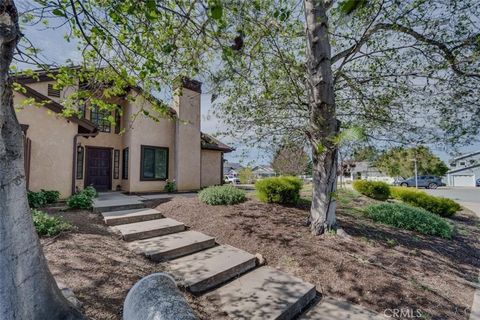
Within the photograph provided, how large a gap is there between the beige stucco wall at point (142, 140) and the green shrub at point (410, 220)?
371 inches

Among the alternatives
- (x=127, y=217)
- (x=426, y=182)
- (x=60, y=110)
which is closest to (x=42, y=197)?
(x=60, y=110)

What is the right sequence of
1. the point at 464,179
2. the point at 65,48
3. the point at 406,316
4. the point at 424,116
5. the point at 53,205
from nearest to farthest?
the point at 406,316 → the point at 65,48 → the point at 424,116 → the point at 53,205 → the point at 464,179

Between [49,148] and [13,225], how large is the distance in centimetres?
842

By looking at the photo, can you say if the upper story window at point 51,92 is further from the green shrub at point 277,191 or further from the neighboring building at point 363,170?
Answer: the neighboring building at point 363,170

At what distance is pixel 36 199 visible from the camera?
7648 millimetres

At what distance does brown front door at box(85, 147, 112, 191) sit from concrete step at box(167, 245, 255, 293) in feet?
32.9

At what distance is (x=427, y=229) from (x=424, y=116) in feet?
11.8

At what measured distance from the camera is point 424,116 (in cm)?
559

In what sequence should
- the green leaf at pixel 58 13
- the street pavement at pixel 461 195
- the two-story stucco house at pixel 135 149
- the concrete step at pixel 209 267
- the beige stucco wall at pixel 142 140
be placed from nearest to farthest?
the green leaf at pixel 58 13, the concrete step at pixel 209 267, the two-story stucco house at pixel 135 149, the beige stucco wall at pixel 142 140, the street pavement at pixel 461 195

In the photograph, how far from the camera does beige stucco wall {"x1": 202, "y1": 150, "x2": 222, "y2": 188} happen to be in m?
15.2

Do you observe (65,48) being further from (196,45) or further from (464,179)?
(464,179)

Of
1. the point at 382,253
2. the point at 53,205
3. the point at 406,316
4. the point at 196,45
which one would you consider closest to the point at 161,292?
the point at 406,316

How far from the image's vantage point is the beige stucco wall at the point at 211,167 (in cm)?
1519

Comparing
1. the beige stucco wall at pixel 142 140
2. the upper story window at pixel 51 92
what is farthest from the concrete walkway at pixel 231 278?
the upper story window at pixel 51 92
